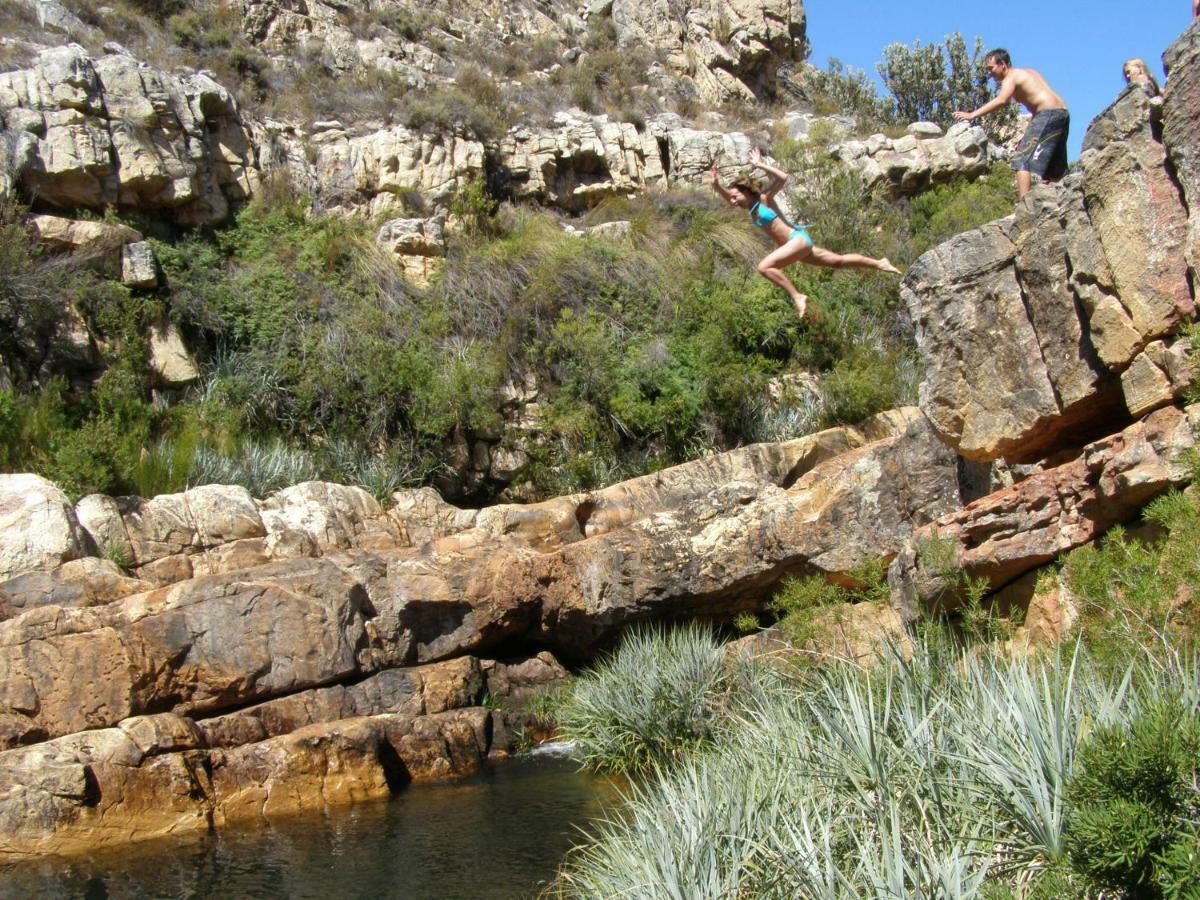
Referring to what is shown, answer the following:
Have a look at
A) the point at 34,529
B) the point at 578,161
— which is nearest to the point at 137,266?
the point at 34,529

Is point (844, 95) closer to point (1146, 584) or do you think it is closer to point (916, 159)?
point (916, 159)

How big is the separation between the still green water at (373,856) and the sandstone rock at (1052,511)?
10.9ft

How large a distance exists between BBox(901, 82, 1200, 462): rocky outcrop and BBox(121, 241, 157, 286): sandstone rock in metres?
12.0

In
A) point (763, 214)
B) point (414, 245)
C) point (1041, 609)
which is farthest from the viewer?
point (414, 245)

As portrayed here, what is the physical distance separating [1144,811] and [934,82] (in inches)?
1316

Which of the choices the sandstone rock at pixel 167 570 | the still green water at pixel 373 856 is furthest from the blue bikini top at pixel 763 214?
the sandstone rock at pixel 167 570

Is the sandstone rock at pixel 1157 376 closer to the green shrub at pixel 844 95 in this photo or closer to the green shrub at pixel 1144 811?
the green shrub at pixel 1144 811

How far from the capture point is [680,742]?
957 cm

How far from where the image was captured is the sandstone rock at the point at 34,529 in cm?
1030

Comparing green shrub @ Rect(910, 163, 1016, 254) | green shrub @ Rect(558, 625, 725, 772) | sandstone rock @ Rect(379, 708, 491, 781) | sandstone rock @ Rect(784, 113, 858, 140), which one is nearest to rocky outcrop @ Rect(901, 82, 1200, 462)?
green shrub @ Rect(558, 625, 725, 772)

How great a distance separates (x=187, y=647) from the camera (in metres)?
9.93

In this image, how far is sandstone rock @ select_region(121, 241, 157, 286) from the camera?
51.3 ft

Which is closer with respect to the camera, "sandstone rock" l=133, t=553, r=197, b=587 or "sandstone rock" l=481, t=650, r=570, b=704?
"sandstone rock" l=133, t=553, r=197, b=587

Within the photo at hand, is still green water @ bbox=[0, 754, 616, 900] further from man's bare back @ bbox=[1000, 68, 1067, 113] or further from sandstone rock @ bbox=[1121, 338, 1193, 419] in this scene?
man's bare back @ bbox=[1000, 68, 1067, 113]
